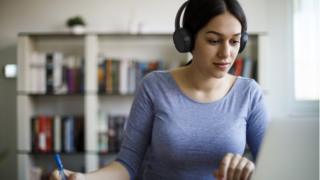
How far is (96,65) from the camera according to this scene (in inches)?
97.6

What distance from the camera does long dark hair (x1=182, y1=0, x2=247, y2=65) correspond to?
0.84 meters

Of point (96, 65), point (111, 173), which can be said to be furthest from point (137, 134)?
point (96, 65)

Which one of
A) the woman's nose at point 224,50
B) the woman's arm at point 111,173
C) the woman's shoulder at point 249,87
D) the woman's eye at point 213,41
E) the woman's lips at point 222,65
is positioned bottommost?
the woman's arm at point 111,173

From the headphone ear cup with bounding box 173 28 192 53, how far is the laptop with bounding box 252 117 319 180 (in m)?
0.47

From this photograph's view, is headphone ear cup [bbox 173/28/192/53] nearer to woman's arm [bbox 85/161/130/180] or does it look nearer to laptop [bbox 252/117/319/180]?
woman's arm [bbox 85/161/130/180]

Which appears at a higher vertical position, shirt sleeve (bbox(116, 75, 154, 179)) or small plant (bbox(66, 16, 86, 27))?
small plant (bbox(66, 16, 86, 27))

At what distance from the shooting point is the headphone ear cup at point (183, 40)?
904 millimetres

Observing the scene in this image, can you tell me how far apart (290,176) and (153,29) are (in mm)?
2287

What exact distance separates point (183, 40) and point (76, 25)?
1774 millimetres

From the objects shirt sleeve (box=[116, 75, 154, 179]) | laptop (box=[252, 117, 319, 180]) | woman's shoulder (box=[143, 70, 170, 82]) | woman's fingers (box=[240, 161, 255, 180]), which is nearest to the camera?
laptop (box=[252, 117, 319, 180])

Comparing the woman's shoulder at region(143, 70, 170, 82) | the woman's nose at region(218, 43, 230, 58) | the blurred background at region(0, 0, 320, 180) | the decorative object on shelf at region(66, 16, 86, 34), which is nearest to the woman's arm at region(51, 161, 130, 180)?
the woman's shoulder at region(143, 70, 170, 82)

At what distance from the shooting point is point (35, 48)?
8.89 feet

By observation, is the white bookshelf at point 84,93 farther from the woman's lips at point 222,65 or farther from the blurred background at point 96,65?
the woman's lips at point 222,65

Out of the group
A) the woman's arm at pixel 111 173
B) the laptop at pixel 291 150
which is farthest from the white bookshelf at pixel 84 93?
the laptop at pixel 291 150
